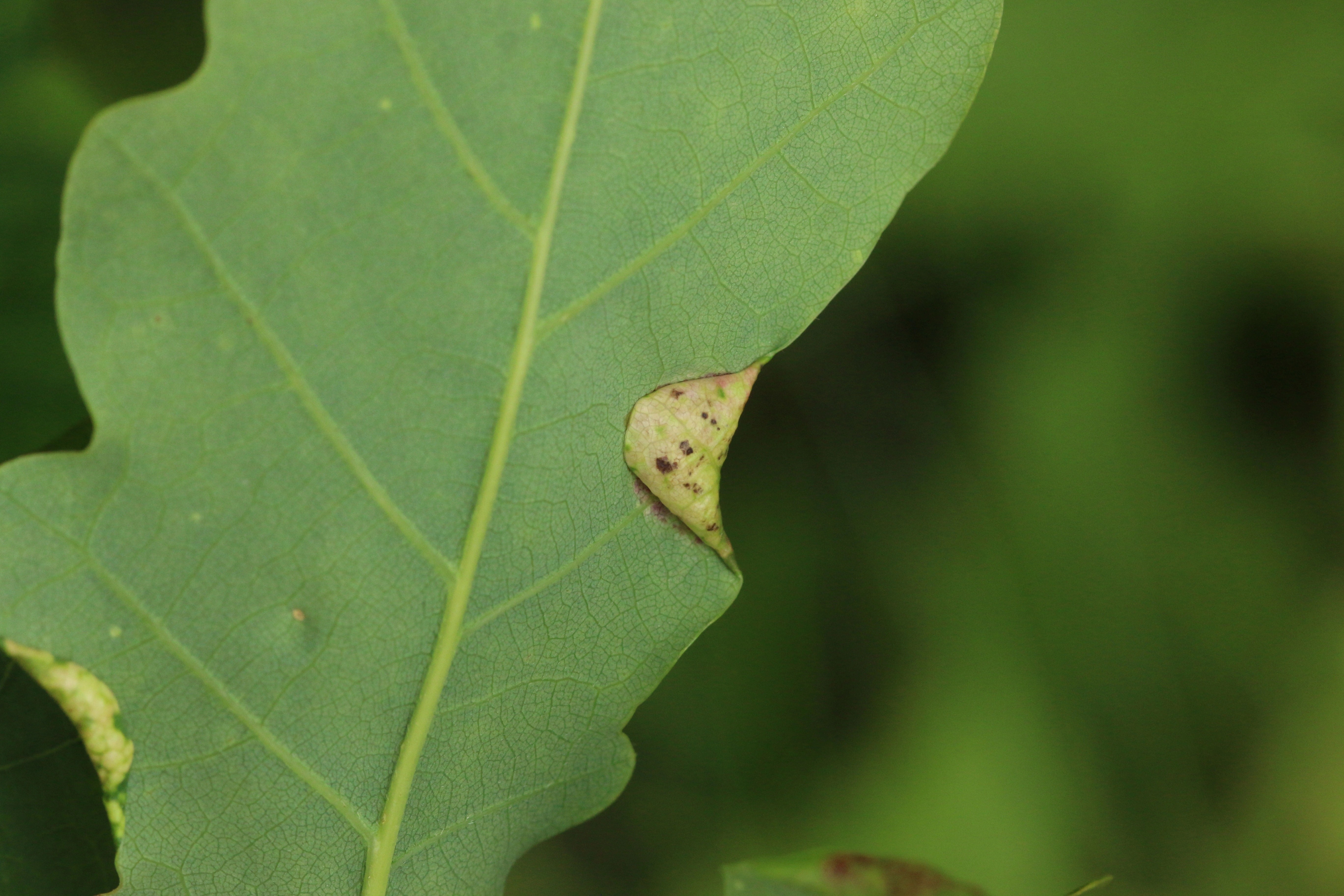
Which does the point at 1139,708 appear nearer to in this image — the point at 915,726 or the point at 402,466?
the point at 915,726

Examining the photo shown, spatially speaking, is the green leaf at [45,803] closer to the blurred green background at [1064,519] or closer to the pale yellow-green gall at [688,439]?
the pale yellow-green gall at [688,439]

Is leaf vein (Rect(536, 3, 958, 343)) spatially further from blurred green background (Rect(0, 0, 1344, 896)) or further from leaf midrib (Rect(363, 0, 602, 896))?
blurred green background (Rect(0, 0, 1344, 896))

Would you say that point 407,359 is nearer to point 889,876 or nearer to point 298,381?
point 298,381

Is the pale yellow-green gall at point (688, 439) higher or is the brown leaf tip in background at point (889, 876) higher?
the pale yellow-green gall at point (688, 439)

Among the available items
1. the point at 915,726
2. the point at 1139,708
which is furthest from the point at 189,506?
the point at 1139,708

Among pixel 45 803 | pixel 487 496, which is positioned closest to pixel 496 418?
pixel 487 496

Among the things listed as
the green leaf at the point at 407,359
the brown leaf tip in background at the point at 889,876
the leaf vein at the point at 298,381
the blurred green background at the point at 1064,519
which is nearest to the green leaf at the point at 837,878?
the brown leaf tip in background at the point at 889,876
